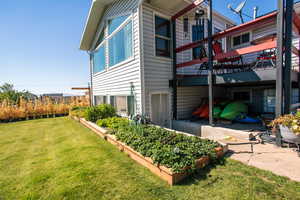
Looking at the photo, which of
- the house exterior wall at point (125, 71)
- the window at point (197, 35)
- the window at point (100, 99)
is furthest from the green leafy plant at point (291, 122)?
the window at point (100, 99)

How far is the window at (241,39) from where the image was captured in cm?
854

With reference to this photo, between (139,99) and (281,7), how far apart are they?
4.95 metres

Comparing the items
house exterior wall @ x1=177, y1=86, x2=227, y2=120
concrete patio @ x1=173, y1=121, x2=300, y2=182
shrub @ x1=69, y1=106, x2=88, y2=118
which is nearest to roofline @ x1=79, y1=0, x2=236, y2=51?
house exterior wall @ x1=177, y1=86, x2=227, y2=120

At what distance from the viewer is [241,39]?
885 cm

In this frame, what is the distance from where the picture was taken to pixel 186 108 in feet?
23.6

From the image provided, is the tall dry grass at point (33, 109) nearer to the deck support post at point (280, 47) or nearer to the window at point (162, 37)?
the window at point (162, 37)

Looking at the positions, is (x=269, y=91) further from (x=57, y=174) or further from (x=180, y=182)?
(x=57, y=174)

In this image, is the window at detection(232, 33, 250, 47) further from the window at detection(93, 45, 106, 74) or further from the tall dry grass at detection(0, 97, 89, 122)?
the tall dry grass at detection(0, 97, 89, 122)

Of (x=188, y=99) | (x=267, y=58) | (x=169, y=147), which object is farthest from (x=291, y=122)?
(x=188, y=99)

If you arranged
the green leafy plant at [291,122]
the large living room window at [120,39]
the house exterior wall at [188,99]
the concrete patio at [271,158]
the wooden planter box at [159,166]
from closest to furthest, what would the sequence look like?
the wooden planter box at [159,166] < the concrete patio at [271,158] < the green leafy plant at [291,122] < the large living room window at [120,39] < the house exterior wall at [188,99]

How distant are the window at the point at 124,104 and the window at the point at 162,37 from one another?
99.5 inches

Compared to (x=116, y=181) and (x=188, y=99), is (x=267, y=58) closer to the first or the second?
(x=188, y=99)

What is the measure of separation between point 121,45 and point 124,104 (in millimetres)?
3007

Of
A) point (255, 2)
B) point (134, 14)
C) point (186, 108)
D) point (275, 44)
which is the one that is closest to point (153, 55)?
point (134, 14)
